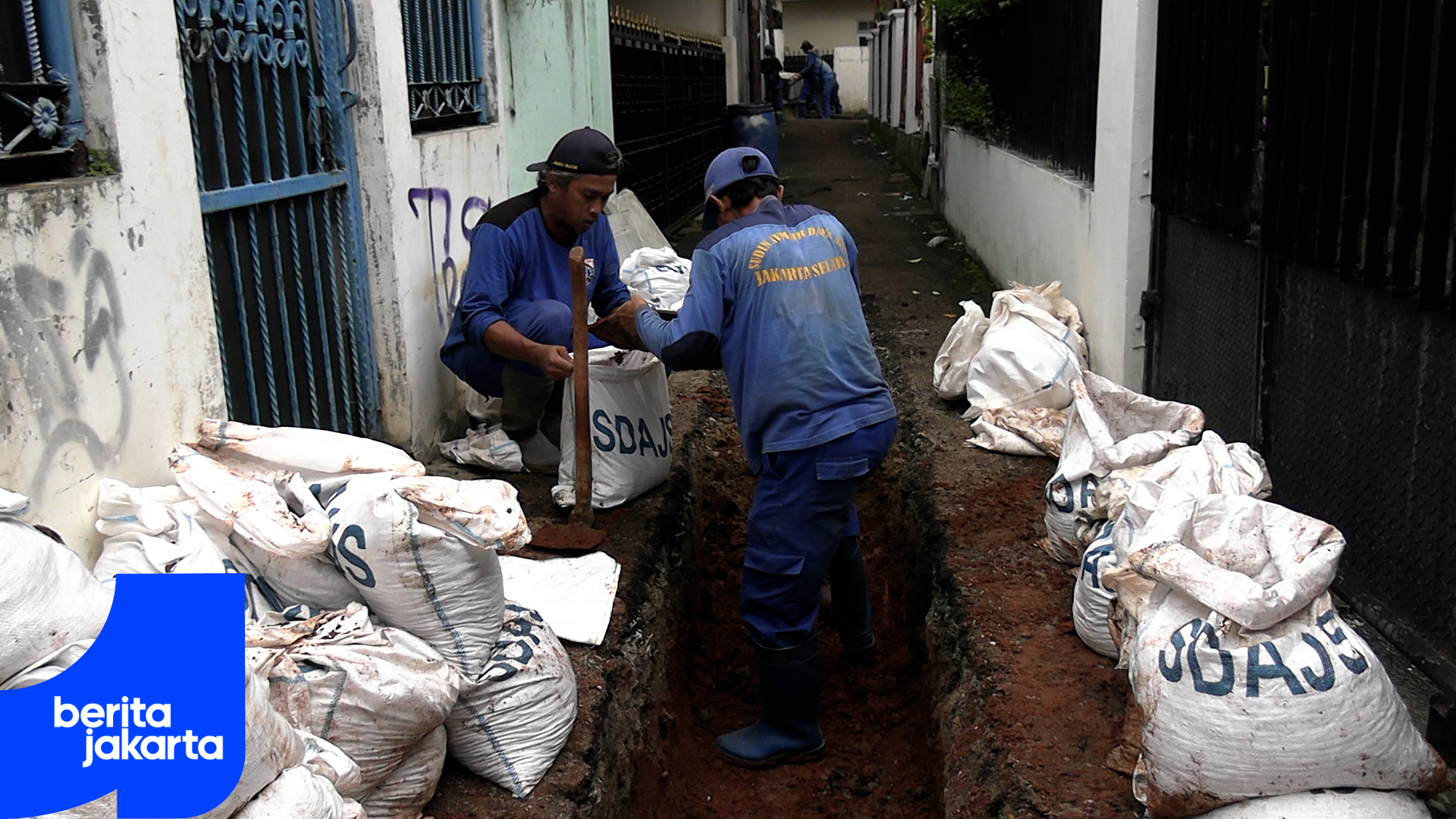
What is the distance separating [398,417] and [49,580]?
269 cm

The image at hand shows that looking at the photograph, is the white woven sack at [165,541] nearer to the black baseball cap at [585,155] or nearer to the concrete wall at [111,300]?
the concrete wall at [111,300]

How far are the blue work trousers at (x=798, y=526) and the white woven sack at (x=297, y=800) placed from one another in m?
1.68

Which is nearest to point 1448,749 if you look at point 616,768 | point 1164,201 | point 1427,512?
point 1427,512

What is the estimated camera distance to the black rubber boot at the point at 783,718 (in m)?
3.80

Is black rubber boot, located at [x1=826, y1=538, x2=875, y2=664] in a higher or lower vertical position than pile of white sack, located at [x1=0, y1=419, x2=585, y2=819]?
lower

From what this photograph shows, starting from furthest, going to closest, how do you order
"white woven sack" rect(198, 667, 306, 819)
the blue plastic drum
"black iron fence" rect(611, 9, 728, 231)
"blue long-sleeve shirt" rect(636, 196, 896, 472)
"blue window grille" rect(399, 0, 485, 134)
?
the blue plastic drum → "black iron fence" rect(611, 9, 728, 231) → "blue window grille" rect(399, 0, 485, 134) → "blue long-sleeve shirt" rect(636, 196, 896, 472) → "white woven sack" rect(198, 667, 306, 819)

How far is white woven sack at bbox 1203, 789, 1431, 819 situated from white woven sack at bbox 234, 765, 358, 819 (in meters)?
1.86

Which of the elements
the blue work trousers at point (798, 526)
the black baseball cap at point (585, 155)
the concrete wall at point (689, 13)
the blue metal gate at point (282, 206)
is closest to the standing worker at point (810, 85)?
the concrete wall at point (689, 13)

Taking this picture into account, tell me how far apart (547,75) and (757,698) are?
4.27m

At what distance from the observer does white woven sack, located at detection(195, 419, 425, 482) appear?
3.03 metres

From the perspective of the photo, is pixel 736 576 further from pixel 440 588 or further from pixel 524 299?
pixel 440 588

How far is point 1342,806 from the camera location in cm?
242

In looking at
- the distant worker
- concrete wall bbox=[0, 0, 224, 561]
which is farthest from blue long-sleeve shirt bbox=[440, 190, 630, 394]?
the distant worker

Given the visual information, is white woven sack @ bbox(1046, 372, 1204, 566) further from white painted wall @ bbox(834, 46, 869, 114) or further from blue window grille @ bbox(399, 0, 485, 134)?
white painted wall @ bbox(834, 46, 869, 114)
